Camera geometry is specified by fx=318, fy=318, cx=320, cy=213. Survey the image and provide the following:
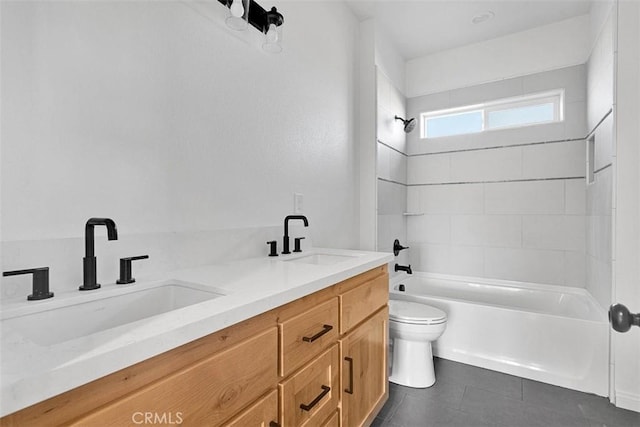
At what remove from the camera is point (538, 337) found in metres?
2.17

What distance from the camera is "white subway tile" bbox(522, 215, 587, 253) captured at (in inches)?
108

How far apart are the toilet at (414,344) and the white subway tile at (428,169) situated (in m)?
1.67

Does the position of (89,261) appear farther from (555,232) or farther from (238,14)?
(555,232)

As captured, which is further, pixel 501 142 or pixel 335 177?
pixel 501 142

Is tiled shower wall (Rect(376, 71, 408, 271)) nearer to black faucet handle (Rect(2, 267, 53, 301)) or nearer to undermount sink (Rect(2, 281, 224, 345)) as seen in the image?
undermount sink (Rect(2, 281, 224, 345))

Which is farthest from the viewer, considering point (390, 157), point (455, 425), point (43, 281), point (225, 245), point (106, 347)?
point (390, 157)

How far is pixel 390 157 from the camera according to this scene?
299 cm

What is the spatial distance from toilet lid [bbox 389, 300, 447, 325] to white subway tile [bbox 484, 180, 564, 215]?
4.74ft

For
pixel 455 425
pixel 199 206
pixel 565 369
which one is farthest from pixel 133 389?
pixel 565 369

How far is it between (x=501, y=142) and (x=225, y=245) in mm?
2819

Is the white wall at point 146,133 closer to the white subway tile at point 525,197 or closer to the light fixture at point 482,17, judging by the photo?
the light fixture at point 482,17

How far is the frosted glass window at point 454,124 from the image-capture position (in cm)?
321

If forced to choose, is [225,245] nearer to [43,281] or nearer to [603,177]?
[43,281]

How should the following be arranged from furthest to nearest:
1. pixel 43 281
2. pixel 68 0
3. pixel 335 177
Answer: pixel 335 177
pixel 68 0
pixel 43 281
